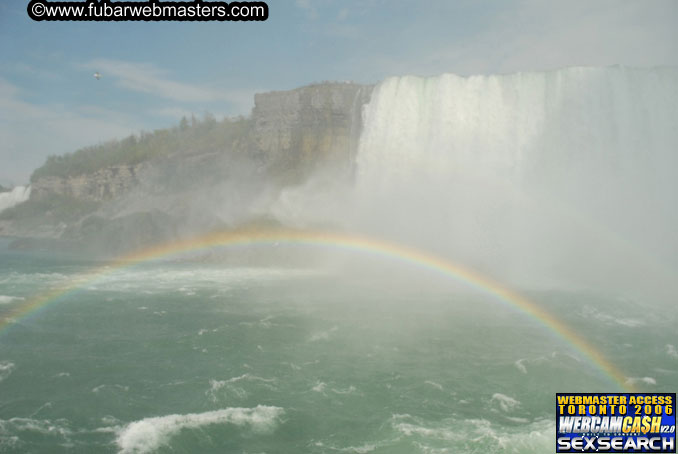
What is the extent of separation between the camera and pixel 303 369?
1253 cm

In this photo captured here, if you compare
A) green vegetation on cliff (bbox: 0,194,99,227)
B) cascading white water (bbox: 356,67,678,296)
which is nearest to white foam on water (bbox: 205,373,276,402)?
cascading white water (bbox: 356,67,678,296)

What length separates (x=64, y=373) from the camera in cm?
1217

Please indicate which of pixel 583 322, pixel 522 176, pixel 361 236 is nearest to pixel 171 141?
pixel 361 236

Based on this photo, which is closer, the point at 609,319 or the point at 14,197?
the point at 609,319

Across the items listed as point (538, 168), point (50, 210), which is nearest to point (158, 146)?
point (50, 210)

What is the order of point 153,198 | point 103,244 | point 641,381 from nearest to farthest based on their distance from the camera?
point 641,381, point 103,244, point 153,198

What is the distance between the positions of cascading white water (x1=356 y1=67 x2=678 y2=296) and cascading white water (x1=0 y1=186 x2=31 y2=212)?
70.5m

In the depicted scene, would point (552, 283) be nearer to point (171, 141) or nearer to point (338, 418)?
point (338, 418)

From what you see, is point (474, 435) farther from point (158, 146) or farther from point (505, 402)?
point (158, 146)

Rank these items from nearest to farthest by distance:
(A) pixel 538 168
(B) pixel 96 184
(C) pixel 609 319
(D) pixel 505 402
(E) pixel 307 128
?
(D) pixel 505 402 < (C) pixel 609 319 < (A) pixel 538 168 < (E) pixel 307 128 < (B) pixel 96 184

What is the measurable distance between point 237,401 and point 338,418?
7.59 feet

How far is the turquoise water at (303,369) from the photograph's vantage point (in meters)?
8.99

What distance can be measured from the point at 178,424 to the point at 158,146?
206 feet

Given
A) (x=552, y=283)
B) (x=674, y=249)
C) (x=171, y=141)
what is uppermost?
(x=171, y=141)
